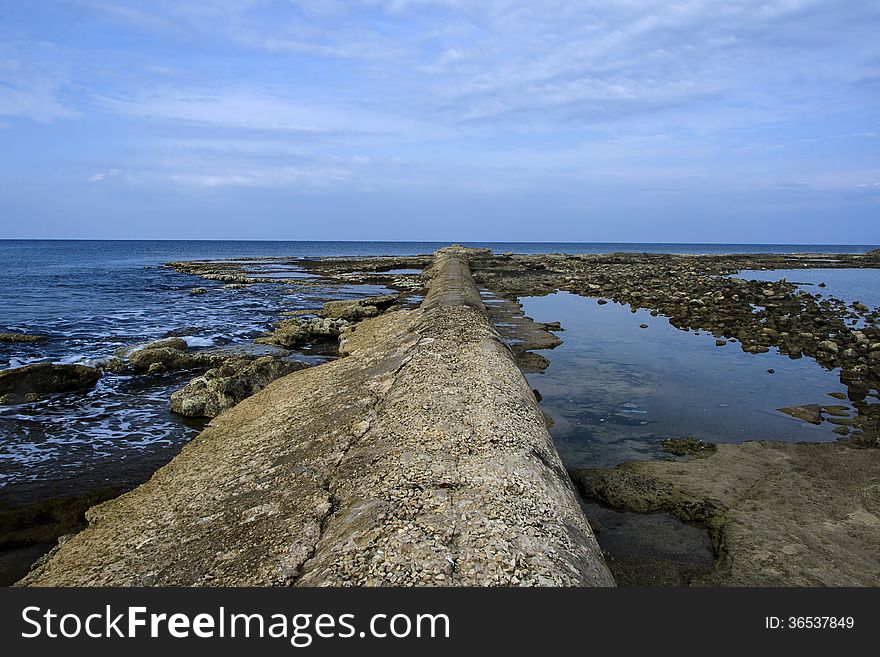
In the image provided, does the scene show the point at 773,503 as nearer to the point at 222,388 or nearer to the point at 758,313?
the point at 222,388

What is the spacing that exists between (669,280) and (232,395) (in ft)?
94.6

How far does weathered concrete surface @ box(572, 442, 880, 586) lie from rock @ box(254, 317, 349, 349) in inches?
377

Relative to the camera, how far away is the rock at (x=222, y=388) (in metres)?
8.76

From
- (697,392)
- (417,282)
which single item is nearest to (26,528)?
(697,392)

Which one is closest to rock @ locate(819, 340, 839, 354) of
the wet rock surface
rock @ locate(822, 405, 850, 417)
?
the wet rock surface

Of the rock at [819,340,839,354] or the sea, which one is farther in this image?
the rock at [819,340,839,354]

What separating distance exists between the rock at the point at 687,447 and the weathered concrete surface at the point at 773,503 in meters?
0.13

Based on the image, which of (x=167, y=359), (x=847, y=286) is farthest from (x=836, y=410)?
(x=847, y=286)

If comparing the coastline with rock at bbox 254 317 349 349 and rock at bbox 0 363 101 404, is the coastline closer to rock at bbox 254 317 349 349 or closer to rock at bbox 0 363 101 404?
rock at bbox 254 317 349 349

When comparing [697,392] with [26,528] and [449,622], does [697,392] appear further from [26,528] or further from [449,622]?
[26,528]

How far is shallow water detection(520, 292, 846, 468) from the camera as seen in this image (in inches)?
309

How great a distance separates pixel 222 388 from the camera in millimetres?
9023

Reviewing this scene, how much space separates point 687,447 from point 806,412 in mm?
2918

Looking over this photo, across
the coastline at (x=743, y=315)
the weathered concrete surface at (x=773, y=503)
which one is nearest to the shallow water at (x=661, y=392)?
the coastline at (x=743, y=315)
